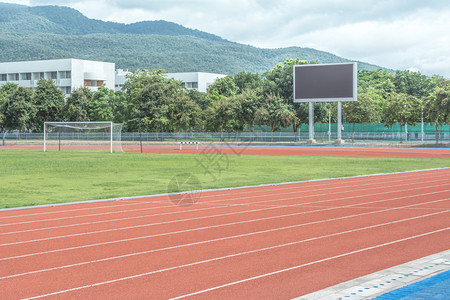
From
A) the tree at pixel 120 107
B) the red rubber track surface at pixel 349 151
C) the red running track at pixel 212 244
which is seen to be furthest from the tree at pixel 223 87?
the red running track at pixel 212 244

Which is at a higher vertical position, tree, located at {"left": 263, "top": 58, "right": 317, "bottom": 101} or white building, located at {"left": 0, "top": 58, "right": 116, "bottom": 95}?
white building, located at {"left": 0, "top": 58, "right": 116, "bottom": 95}

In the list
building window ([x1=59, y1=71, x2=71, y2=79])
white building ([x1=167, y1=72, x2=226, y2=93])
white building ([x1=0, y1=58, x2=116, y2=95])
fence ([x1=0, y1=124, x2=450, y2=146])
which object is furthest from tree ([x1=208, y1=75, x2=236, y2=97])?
fence ([x1=0, y1=124, x2=450, y2=146])

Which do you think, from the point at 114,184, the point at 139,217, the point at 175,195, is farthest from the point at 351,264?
the point at 114,184

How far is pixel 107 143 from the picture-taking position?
171 ft

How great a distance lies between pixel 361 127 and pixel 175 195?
197ft

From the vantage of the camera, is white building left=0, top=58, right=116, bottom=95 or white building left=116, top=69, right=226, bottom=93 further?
white building left=116, top=69, right=226, bottom=93

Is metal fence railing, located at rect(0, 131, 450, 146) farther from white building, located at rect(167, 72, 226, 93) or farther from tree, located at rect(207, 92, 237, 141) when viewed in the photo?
white building, located at rect(167, 72, 226, 93)

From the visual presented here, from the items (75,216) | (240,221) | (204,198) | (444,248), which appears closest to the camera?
(444,248)

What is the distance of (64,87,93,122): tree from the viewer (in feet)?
252

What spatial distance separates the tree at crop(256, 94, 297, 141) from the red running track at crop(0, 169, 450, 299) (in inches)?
2125

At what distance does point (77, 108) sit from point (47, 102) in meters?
4.09

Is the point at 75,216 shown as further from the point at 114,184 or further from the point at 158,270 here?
the point at 114,184

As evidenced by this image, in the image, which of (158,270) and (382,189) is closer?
(158,270)

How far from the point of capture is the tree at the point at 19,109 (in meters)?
73.1
